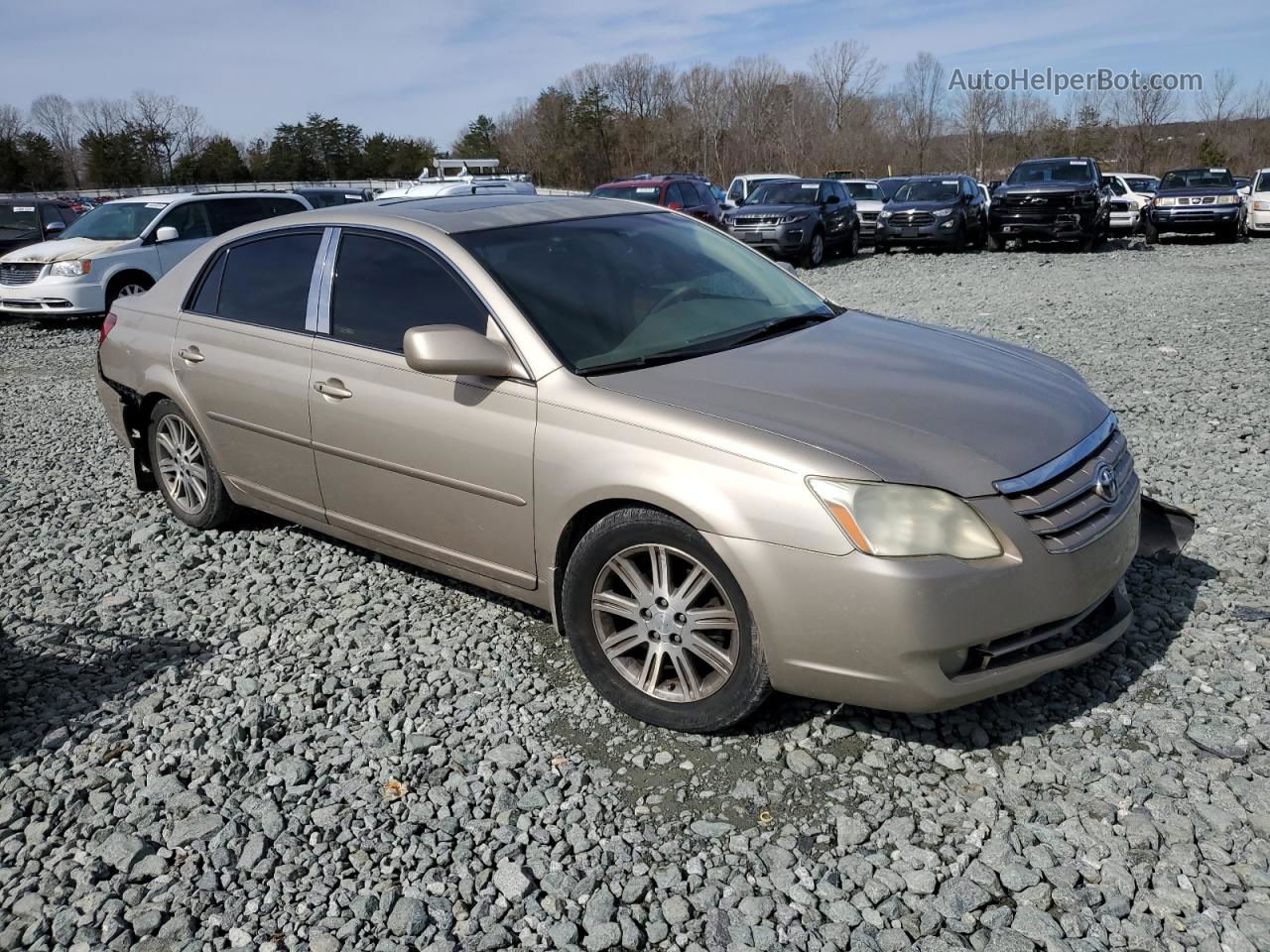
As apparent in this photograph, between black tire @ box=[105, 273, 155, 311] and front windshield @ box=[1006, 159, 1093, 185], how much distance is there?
16187 millimetres

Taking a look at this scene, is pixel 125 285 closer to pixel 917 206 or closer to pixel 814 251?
pixel 814 251

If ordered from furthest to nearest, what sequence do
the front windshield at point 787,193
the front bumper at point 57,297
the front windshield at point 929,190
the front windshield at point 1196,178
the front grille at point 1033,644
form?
the front windshield at point 1196,178
the front windshield at point 929,190
the front windshield at point 787,193
the front bumper at point 57,297
the front grille at point 1033,644

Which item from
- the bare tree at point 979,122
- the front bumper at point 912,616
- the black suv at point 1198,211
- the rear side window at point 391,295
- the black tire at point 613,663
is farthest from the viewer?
the bare tree at point 979,122

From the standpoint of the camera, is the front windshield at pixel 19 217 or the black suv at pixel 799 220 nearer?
the front windshield at pixel 19 217

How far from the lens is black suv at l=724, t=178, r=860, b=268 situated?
1975 cm

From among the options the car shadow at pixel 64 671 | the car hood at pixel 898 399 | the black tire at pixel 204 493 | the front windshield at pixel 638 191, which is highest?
the front windshield at pixel 638 191

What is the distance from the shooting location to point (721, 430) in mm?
3180

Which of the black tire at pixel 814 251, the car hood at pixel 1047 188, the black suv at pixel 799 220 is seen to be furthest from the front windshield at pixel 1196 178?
the black tire at pixel 814 251

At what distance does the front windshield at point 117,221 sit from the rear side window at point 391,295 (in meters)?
11.6

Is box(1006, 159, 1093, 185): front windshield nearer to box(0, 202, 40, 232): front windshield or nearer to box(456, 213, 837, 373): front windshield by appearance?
box(0, 202, 40, 232): front windshield

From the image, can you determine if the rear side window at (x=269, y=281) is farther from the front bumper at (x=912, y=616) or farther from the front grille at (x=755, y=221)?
the front grille at (x=755, y=221)

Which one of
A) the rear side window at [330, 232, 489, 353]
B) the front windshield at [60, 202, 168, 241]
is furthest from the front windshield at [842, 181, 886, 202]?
the rear side window at [330, 232, 489, 353]

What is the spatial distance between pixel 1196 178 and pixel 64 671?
999 inches

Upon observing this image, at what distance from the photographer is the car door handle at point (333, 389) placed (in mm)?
4203
